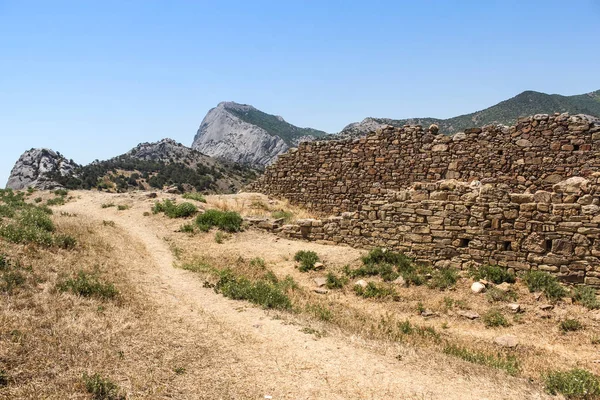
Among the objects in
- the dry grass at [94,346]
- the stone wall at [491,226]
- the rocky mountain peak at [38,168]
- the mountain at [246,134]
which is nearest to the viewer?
the dry grass at [94,346]

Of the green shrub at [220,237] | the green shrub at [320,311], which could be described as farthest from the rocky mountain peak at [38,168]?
the green shrub at [320,311]

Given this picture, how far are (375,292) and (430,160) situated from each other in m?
7.88

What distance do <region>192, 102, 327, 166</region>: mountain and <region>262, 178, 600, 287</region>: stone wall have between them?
211ft

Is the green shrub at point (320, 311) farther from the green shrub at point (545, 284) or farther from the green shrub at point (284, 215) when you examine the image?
the green shrub at point (284, 215)

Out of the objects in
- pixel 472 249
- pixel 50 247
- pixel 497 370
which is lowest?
pixel 497 370

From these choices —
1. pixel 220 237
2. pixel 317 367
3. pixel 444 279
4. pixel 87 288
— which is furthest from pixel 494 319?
pixel 220 237

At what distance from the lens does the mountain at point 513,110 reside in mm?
43219

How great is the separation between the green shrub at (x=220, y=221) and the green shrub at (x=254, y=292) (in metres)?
4.90

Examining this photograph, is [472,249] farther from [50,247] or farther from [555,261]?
[50,247]

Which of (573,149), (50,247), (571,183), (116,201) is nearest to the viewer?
(50,247)

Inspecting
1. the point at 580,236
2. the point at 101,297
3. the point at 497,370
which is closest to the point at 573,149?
the point at 580,236

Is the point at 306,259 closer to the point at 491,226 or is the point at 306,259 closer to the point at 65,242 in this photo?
the point at 491,226

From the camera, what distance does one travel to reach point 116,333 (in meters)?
5.68

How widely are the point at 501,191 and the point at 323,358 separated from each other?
704 cm
